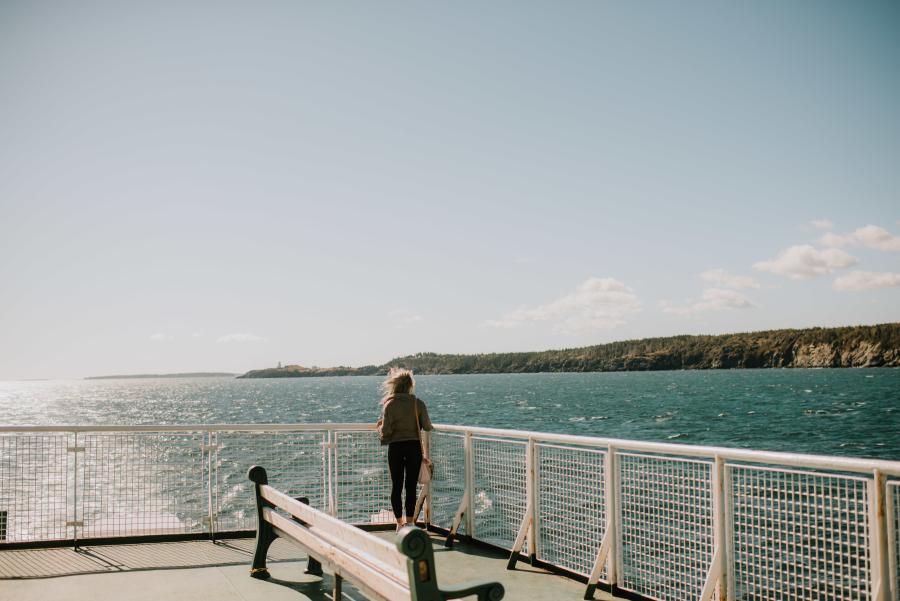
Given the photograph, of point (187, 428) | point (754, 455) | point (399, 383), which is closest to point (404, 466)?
point (399, 383)

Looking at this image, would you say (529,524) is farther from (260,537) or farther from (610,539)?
(260,537)

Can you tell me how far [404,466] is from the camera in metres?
7.73

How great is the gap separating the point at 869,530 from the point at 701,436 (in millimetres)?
43116

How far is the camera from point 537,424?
51.3 m

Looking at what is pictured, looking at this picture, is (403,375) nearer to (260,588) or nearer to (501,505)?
(501,505)

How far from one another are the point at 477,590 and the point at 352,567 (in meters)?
0.99

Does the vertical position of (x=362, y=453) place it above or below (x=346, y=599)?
above

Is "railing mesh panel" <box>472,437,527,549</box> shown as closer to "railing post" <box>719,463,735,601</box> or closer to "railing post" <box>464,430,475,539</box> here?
"railing post" <box>464,430,475,539</box>

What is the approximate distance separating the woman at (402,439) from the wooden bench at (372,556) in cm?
159

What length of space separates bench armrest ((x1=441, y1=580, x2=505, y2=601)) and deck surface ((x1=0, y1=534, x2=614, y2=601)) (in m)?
1.90

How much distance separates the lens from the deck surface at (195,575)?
594 centimetres

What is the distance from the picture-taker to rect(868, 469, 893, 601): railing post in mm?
3973

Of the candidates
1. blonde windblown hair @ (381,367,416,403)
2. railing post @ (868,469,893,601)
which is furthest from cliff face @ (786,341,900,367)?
railing post @ (868,469,893,601)

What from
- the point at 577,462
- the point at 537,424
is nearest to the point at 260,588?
the point at 577,462
